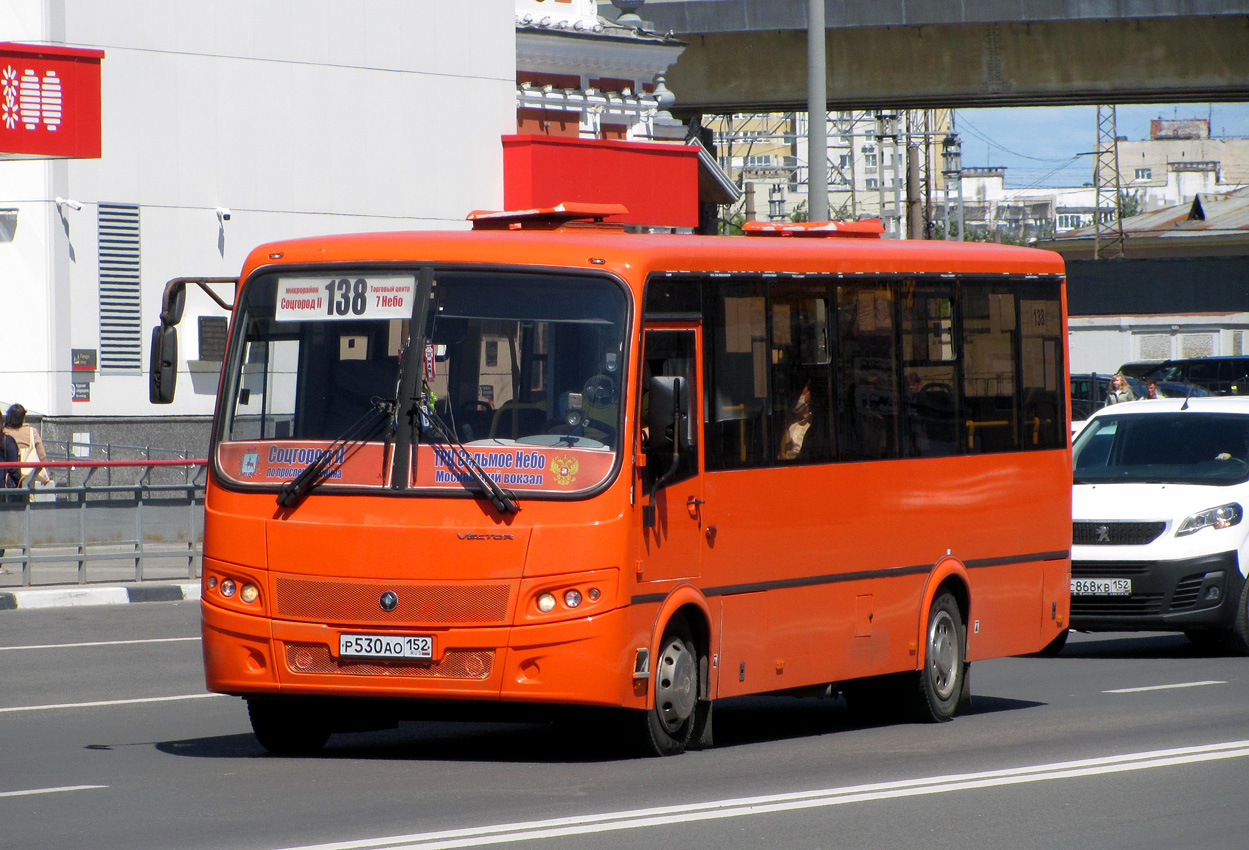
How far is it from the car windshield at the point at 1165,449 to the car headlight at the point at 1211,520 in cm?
38

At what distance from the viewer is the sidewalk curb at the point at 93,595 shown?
1933cm

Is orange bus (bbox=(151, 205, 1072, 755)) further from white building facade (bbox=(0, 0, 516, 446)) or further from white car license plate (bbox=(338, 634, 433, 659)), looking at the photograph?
white building facade (bbox=(0, 0, 516, 446))

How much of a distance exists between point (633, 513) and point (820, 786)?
1439 mm

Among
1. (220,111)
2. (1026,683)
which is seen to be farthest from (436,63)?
(1026,683)

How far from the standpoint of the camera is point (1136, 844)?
7.46m

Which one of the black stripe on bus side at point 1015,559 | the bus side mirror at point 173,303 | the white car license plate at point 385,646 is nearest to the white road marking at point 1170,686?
the black stripe on bus side at point 1015,559

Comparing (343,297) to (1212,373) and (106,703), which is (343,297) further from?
(1212,373)

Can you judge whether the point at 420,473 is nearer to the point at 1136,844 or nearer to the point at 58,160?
the point at 1136,844

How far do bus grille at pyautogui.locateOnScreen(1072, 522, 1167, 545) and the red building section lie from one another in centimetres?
1619

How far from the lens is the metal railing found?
19922 mm

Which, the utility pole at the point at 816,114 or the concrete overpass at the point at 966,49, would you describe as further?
the concrete overpass at the point at 966,49

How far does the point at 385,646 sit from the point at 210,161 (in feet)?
66.2

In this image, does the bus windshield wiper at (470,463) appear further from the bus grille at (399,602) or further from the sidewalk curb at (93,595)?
the sidewalk curb at (93,595)

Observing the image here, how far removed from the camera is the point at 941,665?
11898 millimetres
